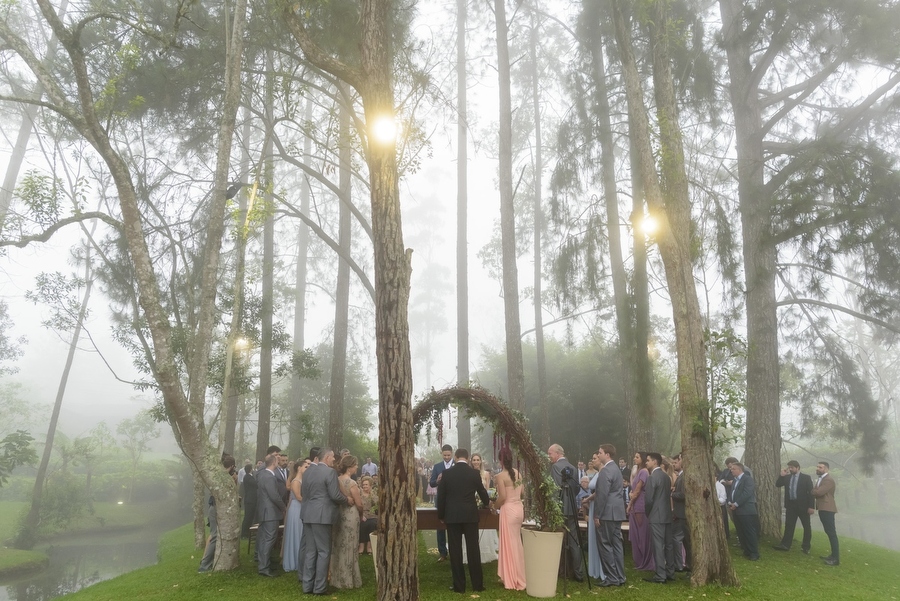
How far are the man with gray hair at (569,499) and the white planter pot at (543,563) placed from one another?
2.14 ft

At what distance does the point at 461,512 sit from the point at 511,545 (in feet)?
2.54

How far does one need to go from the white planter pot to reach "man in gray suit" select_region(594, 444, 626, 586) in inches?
36.9

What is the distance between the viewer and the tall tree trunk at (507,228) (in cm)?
1395

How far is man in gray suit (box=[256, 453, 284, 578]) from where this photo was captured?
8188mm

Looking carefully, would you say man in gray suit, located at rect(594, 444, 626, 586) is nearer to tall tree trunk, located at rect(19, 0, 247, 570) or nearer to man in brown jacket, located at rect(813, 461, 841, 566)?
man in brown jacket, located at rect(813, 461, 841, 566)

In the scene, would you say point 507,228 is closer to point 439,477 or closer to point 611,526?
point 439,477

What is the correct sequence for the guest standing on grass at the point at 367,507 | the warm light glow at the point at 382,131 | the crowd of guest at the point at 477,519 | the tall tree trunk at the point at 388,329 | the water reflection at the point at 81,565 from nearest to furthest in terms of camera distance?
the tall tree trunk at the point at 388,329 < the warm light glow at the point at 382,131 < the crowd of guest at the point at 477,519 < the guest standing on grass at the point at 367,507 < the water reflection at the point at 81,565

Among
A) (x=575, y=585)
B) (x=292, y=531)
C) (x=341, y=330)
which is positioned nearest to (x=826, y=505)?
(x=575, y=585)

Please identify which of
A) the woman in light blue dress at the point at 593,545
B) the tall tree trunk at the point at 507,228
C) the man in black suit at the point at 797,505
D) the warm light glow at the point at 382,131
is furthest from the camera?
the tall tree trunk at the point at 507,228

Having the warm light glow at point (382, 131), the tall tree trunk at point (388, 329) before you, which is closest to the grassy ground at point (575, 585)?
the tall tree trunk at point (388, 329)

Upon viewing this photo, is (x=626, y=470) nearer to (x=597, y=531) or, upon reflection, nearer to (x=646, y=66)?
(x=597, y=531)

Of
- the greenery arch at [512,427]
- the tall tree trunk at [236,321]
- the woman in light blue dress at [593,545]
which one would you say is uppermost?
the tall tree trunk at [236,321]

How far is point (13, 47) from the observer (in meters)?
7.41

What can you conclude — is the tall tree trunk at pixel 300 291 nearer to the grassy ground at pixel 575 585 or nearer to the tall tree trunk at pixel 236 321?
the tall tree trunk at pixel 236 321
